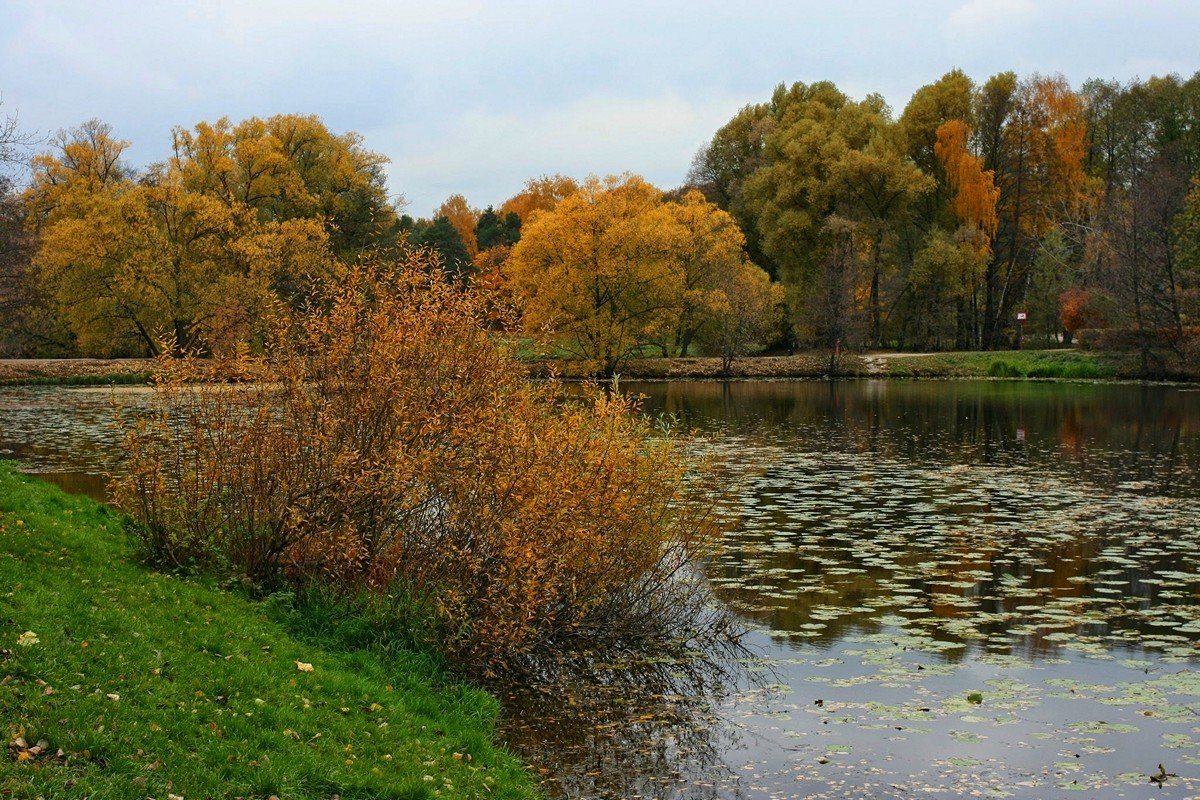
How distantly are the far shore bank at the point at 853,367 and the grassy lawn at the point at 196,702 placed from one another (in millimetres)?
44073

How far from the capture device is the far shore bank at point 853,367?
55.7 metres

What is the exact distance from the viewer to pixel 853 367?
64188 mm

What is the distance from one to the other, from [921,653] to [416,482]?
5.64m

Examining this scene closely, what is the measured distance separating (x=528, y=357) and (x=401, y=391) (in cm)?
347

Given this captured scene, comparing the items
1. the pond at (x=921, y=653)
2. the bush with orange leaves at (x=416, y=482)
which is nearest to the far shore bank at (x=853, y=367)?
the pond at (x=921, y=653)

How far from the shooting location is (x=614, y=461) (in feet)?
37.1

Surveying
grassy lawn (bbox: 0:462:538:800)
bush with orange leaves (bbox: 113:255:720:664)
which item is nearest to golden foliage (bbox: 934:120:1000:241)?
bush with orange leaves (bbox: 113:255:720:664)

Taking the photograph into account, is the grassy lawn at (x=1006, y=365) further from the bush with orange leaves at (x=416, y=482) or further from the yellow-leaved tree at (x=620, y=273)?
the bush with orange leaves at (x=416, y=482)

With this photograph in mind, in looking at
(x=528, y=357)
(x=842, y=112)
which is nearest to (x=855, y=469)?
(x=528, y=357)

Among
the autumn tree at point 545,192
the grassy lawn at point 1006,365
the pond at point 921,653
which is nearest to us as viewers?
the pond at point 921,653

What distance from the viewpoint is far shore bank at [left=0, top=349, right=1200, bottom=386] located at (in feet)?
183

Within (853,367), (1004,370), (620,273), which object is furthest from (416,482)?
(853,367)

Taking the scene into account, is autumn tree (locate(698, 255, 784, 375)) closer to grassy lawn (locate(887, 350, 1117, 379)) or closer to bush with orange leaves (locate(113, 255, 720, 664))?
grassy lawn (locate(887, 350, 1117, 379))

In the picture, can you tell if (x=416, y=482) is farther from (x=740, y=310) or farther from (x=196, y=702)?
(x=740, y=310)
